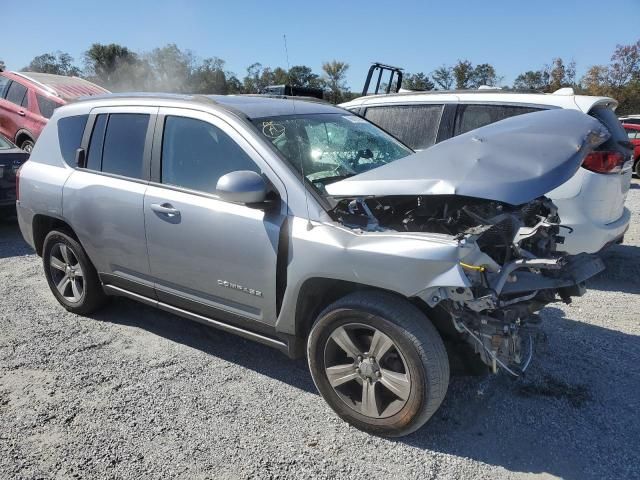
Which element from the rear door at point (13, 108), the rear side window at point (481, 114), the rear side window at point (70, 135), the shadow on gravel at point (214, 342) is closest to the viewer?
the shadow on gravel at point (214, 342)

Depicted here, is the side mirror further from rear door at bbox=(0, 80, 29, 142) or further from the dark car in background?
rear door at bbox=(0, 80, 29, 142)

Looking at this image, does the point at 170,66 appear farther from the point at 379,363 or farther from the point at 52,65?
the point at 379,363

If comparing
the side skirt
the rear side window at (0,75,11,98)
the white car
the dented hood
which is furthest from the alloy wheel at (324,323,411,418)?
the rear side window at (0,75,11,98)

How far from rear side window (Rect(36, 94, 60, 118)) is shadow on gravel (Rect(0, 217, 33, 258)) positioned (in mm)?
2772

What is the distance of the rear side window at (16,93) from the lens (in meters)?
10.2

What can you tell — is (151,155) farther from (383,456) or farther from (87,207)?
(383,456)

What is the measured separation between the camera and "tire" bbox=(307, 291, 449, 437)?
252cm

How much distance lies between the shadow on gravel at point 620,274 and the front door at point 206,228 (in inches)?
148

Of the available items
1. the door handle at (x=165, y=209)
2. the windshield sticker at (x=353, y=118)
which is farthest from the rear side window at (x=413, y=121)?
the door handle at (x=165, y=209)

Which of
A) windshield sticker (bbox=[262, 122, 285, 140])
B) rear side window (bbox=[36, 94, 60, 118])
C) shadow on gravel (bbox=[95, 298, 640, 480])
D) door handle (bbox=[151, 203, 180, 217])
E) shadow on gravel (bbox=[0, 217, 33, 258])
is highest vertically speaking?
windshield sticker (bbox=[262, 122, 285, 140])

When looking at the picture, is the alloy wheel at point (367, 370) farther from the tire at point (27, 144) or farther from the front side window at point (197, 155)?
the tire at point (27, 144)

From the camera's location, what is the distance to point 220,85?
30.3 meters

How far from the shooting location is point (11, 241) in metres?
6.92

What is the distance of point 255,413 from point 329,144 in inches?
72.1
